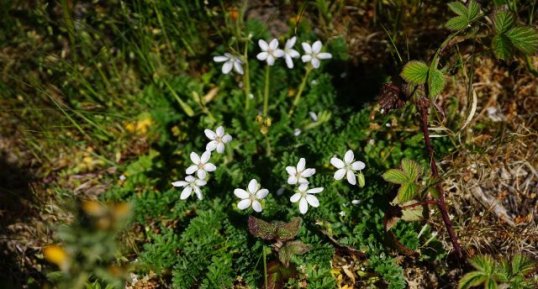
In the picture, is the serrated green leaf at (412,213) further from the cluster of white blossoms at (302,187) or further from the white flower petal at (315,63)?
the white flower petal at (315,63)

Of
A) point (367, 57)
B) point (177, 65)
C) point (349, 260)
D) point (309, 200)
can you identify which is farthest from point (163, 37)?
point (349, 260)

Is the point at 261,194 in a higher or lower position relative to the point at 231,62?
lower

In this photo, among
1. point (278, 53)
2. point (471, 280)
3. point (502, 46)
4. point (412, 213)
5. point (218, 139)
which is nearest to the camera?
point (471, 280)

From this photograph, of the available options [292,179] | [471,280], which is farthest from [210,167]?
[471,280]

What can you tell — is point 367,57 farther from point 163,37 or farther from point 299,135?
point 163,37

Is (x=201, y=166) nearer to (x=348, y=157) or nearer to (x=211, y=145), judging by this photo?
(x=211, y=145)

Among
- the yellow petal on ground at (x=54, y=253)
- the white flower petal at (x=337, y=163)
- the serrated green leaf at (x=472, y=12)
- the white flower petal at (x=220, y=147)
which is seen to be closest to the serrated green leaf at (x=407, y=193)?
the white flower petal at (x=337, y=163)

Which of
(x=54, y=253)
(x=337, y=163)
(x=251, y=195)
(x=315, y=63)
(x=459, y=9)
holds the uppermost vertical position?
(x=459, y=9)
